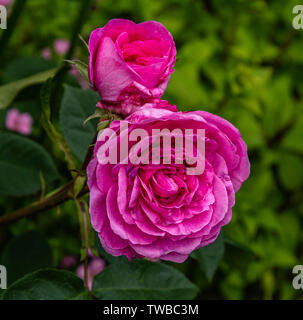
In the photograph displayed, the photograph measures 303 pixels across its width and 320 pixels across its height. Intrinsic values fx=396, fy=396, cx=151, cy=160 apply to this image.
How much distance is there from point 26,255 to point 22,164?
9.6 inches

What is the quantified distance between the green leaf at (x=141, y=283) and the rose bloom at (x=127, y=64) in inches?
12.0

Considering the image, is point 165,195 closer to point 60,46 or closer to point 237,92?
point 237,92

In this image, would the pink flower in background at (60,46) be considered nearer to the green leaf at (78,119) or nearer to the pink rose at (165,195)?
the green leaf at (78,119)

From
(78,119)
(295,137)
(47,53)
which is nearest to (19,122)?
(47,53)

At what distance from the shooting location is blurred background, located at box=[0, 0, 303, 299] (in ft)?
4.46

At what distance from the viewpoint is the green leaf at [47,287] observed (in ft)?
1.91

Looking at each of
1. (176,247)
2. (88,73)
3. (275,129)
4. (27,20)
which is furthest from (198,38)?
(176,247)

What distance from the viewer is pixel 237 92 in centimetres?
134

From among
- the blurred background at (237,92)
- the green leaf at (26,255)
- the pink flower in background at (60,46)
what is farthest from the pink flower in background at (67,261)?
the pink flower in background at (60,46)

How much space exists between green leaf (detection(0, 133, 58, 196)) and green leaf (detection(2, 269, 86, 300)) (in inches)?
10.2

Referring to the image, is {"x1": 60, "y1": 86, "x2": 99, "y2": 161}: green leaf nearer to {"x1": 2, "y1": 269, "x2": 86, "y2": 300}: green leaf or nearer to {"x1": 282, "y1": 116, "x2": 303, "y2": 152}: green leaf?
{"x1": 2, "y1": 269, "x2": 86, "y2": 300}: green leaf

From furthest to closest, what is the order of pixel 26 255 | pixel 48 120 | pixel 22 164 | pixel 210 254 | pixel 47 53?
pixel 47 53 < pixel 26 255 < pixel 22 164 < pixel 210 254 < pixel 48 120

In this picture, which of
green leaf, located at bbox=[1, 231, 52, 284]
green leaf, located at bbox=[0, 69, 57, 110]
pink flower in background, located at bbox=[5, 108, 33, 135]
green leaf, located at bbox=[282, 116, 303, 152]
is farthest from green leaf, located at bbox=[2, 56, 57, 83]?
green leaf, located at bbox=[282, 116, 303, 152]

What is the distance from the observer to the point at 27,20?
1.65m
